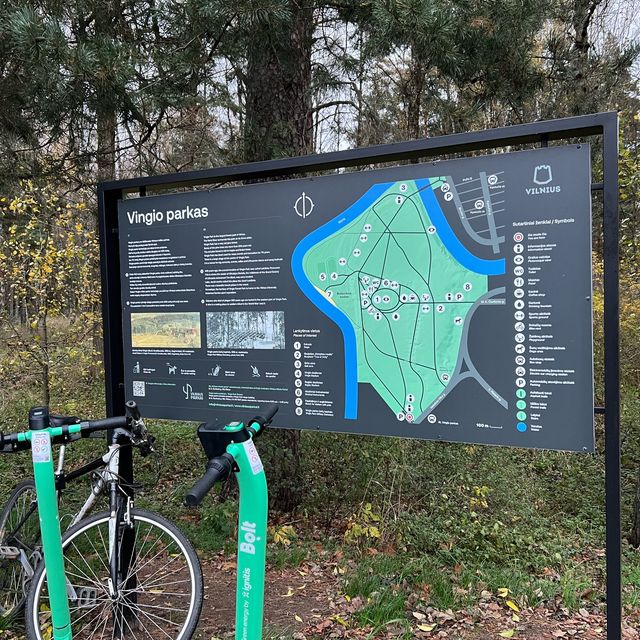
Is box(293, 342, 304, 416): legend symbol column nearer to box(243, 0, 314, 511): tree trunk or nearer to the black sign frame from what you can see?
the black sign frame

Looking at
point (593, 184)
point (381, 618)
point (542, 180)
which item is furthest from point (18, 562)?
point (593, 184)

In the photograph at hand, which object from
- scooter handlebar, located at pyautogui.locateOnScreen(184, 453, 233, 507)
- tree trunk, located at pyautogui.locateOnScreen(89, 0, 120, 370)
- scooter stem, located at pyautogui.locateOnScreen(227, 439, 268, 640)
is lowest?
scooter stem, located at pyautogui.locateOnScreen(227, 439, 268, 640)

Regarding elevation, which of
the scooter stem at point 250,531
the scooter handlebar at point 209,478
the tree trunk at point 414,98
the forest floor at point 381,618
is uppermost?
the tree trunk at point 414,98

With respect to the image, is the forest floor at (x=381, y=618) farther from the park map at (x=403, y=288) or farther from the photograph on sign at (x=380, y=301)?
the park map at (x=403, y=288)

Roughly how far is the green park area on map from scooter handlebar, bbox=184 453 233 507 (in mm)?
1225

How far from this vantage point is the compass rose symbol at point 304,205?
2.93 metres

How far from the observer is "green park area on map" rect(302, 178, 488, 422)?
2609mm

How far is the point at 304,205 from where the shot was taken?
2943 mm

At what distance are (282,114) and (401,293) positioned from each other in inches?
110

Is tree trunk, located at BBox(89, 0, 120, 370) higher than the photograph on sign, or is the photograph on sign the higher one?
tree trunk, located at BBox(89, 0, 120, 370)

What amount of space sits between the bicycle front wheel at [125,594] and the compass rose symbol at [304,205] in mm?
1624

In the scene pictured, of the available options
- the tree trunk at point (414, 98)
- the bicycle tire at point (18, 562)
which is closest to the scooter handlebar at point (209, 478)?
the bicycle tire at point (18, 562)

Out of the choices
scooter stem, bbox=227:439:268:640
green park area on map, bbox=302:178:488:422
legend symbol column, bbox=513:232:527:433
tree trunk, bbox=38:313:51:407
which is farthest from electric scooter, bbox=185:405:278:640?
tree trunk, bbox=38:313:51:407

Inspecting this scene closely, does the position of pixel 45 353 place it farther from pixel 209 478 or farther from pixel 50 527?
pixel 209 478
